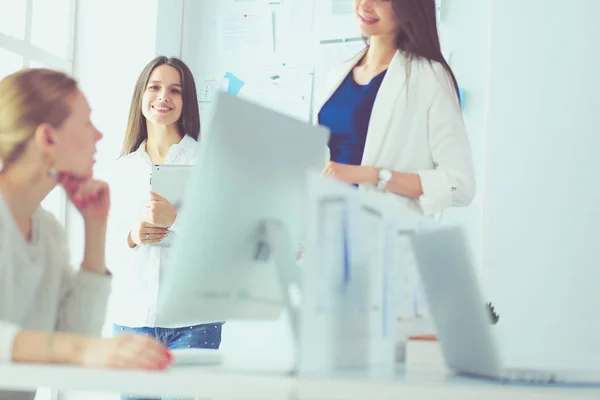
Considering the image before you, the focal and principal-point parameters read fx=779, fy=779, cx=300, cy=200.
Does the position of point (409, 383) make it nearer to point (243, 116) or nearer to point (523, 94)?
point (243, 116)

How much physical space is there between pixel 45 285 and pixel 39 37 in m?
2.01

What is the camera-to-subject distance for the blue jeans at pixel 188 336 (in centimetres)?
251

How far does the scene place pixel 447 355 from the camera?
53.5 inches

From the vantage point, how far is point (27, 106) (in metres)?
1.62

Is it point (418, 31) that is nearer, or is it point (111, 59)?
point (418, 31)

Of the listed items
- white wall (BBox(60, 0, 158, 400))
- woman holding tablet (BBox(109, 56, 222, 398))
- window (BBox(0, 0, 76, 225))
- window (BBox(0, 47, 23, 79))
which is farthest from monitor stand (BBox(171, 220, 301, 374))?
white wall (BBox(60, 0, 158, 400))

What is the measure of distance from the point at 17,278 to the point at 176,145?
1273 mm

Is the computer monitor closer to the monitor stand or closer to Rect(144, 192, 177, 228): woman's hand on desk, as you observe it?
the monitor stand

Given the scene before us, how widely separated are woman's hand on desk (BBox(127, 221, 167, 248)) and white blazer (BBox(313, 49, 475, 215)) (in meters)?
0.72

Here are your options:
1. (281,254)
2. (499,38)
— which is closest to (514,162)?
(499,38)

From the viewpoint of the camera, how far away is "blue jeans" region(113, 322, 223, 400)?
2510 mm

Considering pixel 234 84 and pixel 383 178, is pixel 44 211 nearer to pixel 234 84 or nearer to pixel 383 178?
pixel 383 178

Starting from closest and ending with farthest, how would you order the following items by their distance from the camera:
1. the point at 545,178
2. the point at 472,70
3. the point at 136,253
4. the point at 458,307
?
the point at 458,307, the point at 136,253, the point at 545,178, the point at 472,70

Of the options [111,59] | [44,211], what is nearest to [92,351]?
[44,211]
